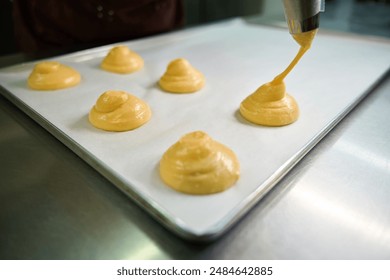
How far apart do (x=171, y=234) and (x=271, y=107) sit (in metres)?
0.61

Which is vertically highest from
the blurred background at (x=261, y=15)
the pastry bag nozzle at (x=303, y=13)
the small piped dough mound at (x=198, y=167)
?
the pastry bag nozzle at (x=303, y=13)

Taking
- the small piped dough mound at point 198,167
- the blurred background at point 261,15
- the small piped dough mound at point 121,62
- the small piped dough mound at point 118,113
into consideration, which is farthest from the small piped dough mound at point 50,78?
the blurred background at point 261,15

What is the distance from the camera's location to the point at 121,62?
1553 millimetres

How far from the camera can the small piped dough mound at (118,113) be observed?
1.07 metres

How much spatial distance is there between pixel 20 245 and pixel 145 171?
1.09 feet

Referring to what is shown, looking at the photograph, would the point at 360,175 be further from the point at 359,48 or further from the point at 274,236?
the point at 359,48

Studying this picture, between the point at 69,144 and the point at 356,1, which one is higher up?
the point at 69,144

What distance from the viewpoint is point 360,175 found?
89 cm

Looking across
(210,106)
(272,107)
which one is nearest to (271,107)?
(272,107)

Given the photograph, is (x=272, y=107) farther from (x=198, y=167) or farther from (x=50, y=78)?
(x=50, y=78)

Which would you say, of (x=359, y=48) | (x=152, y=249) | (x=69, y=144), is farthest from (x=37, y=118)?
(x=359, y=48)

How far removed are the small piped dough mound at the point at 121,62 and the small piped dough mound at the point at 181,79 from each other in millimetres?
230

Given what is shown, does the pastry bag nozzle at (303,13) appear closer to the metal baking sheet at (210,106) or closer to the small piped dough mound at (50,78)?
the metal baking sheet at (210,106)

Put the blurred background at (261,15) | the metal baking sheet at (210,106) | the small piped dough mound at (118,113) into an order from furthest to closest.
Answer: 1. the blurred background at (261,15)
2. the small piped dough mound at (118,113)
3. the metal baking sheet at (210,106)
